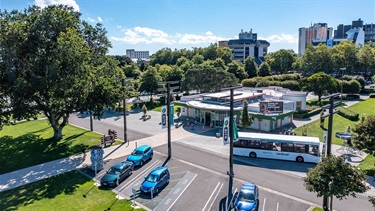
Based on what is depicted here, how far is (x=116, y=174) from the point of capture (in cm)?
2334

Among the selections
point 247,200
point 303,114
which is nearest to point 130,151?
point 247,200

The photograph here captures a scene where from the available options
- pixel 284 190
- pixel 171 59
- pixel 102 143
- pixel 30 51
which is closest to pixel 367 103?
pixel 284 190

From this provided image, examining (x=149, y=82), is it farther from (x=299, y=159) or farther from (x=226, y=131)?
(x=299, y=159)

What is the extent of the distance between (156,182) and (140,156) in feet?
21.2

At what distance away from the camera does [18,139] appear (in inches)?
1467

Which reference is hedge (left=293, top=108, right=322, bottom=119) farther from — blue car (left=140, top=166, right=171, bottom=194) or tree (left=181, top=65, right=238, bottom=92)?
blue car (left=140, top=166, right=171, bottom=194)

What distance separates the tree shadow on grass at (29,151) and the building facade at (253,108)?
63.3ft

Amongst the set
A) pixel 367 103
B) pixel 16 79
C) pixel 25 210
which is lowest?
pixel 25 210

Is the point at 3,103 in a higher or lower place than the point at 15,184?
higher

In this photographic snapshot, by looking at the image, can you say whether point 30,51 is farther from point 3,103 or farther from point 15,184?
point 15,184

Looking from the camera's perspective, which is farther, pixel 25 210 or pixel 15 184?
pixel 15 184

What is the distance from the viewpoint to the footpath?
81.3 ft

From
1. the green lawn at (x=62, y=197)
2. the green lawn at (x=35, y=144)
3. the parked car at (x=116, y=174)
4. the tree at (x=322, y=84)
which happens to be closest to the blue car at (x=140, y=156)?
the parked car at (x=116, y=174)

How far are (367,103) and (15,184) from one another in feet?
213
